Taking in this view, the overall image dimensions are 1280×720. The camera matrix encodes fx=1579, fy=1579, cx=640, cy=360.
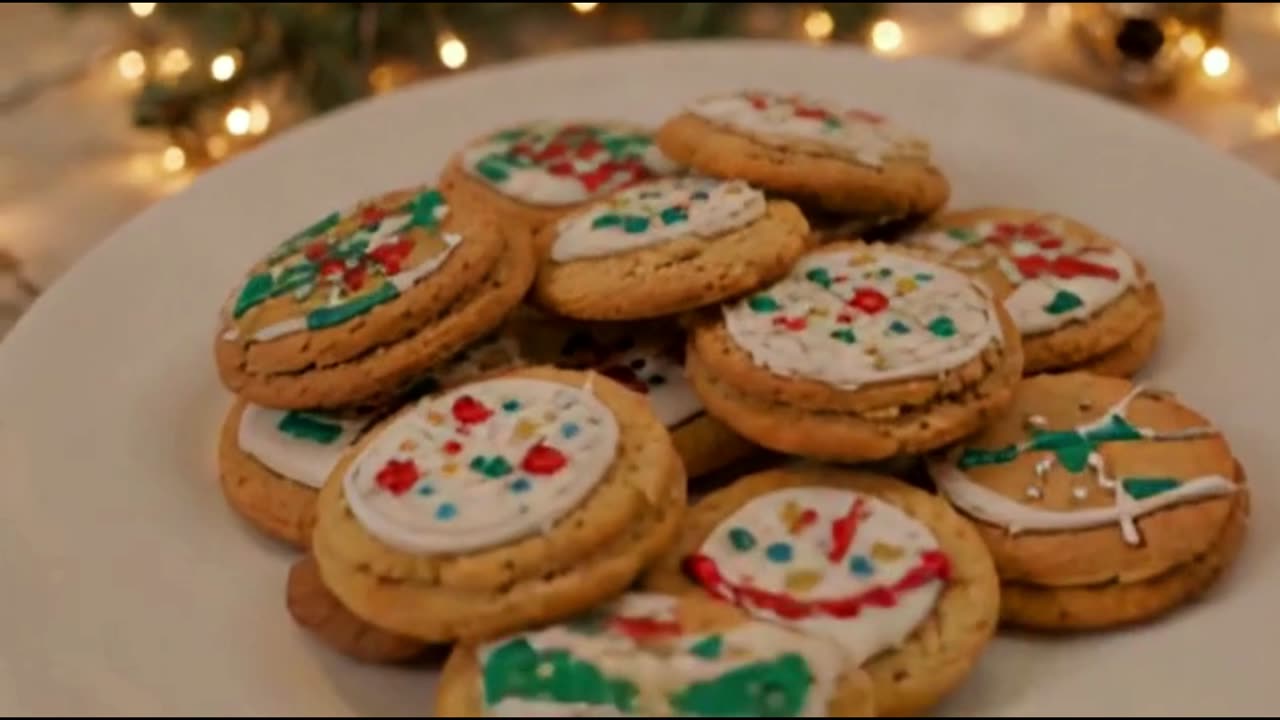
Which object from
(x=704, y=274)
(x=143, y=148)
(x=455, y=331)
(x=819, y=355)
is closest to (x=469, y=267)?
(x=455, y=331)

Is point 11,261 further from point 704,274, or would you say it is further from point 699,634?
point 699,634

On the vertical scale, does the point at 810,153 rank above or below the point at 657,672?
above

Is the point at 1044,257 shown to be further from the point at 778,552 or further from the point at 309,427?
the point at 309,427

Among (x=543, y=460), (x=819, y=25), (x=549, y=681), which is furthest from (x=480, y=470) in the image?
(x=819, y=25)

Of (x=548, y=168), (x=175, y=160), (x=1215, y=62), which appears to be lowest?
(x=175, y=160)

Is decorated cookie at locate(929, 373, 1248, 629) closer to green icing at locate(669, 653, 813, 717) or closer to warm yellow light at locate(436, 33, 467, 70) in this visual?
green icing at locate(669, 653, 813, 717)

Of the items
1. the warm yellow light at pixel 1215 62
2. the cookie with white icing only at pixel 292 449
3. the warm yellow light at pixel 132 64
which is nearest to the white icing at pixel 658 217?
the cookie with white icing only at pixel 292 449

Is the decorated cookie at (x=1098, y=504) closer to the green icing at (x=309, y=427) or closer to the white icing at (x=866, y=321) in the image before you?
the white icing at (x=866, y=321)
